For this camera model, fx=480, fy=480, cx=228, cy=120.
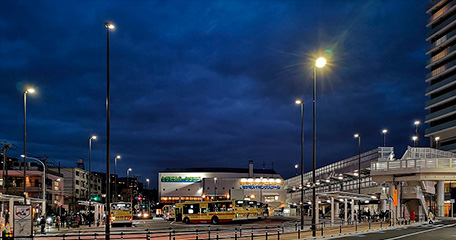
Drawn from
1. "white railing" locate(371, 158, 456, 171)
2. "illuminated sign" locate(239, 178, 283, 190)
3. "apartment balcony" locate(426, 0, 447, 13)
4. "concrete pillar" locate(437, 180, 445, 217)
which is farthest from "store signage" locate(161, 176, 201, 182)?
"white railing" locate(371, 158, 456, 171)

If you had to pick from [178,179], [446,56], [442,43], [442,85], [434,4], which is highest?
[434,4]

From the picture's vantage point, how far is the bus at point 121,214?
54.0 meters

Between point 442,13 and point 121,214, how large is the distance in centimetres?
8262

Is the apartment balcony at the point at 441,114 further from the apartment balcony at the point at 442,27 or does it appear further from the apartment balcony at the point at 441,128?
the apartment balcony at the point at 442,27

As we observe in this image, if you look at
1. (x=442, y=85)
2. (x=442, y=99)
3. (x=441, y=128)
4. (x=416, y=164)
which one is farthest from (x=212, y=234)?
(x=442, y=85)

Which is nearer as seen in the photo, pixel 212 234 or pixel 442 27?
pixel 212 234

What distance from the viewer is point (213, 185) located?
11712 centimetres

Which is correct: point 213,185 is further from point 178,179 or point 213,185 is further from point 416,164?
point 416,164

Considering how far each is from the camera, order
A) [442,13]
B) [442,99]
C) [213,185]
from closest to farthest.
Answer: [442,99] → [442,13] → [213,185]

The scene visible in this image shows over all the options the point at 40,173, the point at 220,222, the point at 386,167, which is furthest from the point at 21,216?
the point at 40,173

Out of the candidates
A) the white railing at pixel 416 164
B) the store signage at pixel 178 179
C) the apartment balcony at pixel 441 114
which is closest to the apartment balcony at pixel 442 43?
the apartment balcony at pixel 441 114

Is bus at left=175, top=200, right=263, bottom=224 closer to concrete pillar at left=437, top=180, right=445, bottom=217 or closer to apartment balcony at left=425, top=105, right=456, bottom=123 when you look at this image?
concrete pillar at left=437, top=180, right=445, bottom=217

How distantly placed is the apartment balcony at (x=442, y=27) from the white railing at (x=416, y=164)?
198 ft

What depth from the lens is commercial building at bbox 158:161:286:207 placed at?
108 m
